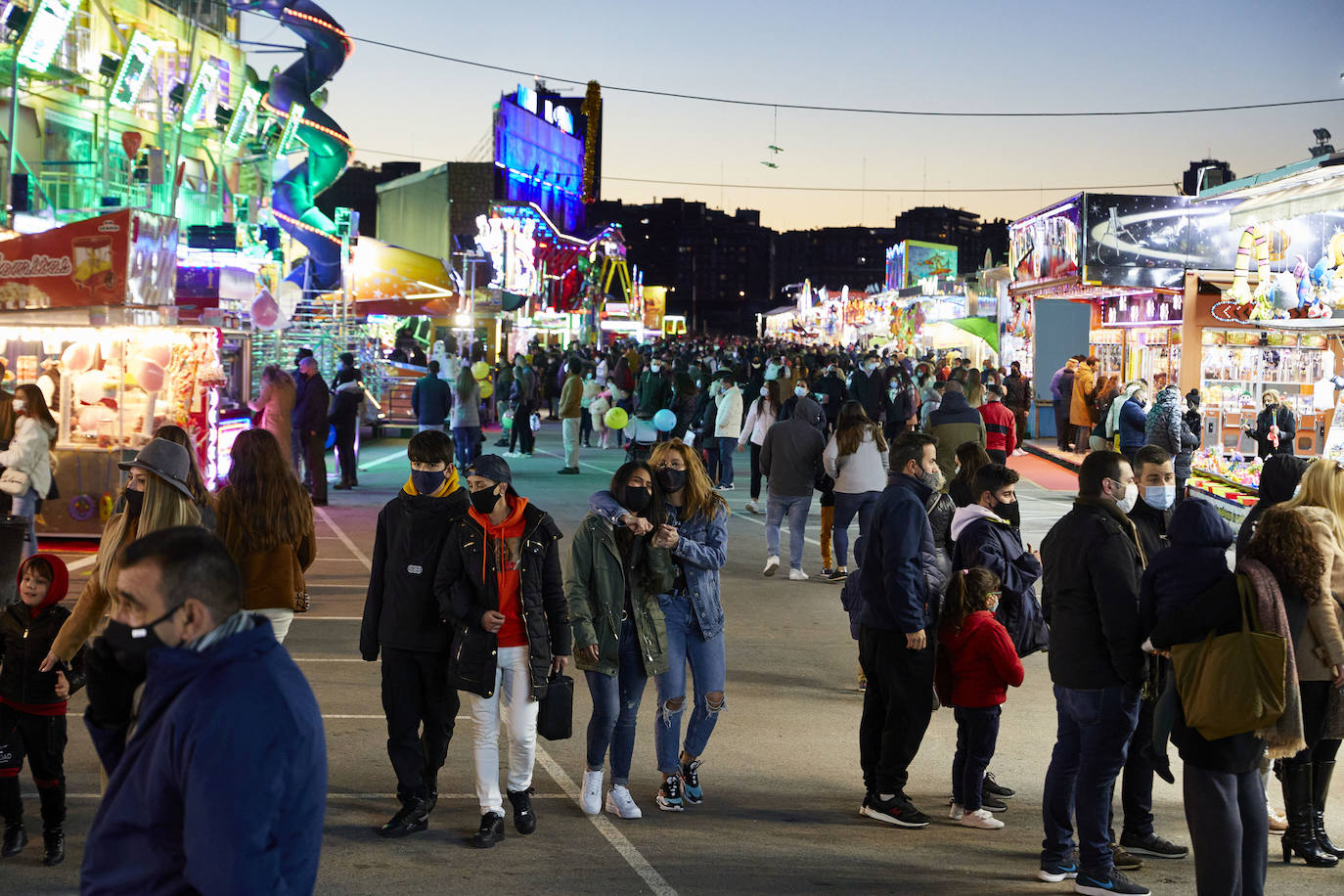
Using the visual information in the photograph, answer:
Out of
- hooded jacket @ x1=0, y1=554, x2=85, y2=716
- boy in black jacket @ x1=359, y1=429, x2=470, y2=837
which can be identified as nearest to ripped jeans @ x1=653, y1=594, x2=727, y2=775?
boy in black jacket @ x1=359, y1=429, x2=470, y2=837

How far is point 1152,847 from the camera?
607 cm

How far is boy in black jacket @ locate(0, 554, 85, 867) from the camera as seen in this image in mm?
5555

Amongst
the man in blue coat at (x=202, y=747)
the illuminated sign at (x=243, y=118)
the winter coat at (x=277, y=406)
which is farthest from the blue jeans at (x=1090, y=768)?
the illuminated sign at (x=243, y=118)

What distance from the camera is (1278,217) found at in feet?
51.3

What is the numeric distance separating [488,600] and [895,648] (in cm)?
196

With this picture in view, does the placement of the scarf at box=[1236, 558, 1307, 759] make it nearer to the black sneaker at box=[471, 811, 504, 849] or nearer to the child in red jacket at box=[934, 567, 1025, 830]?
the child in red jacket at box=[934, 567, 1025, 830]

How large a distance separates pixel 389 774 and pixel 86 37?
1963 cm

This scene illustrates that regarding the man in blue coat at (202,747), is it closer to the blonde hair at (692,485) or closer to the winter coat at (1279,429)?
the blonde hair at (692,485)

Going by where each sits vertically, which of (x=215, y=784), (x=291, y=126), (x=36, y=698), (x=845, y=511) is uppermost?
(x=291, y=126)

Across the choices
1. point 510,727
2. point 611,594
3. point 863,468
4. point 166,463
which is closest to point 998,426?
point 863,468

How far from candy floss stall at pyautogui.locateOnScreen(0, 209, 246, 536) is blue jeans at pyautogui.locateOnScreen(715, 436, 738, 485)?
7.04 metres

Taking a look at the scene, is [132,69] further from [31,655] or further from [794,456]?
[31,655]

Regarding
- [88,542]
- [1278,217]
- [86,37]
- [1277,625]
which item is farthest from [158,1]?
[1277,625]

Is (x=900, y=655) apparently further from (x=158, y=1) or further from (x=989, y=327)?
Answer: (x=989, y=327)
